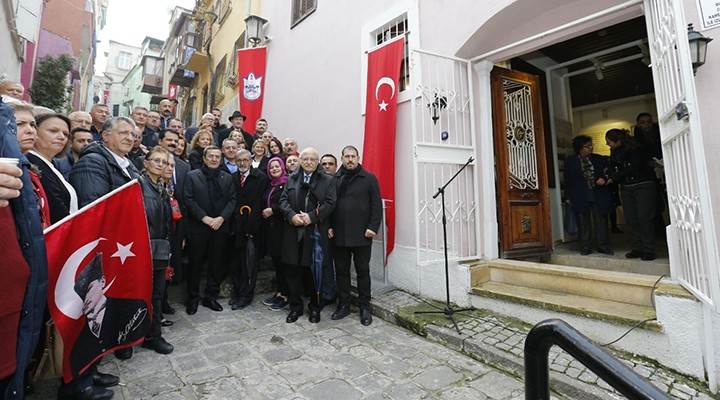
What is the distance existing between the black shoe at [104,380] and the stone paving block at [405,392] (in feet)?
6.44

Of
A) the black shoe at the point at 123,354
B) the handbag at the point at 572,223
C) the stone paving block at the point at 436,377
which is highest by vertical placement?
the handbag at the point at 572,223

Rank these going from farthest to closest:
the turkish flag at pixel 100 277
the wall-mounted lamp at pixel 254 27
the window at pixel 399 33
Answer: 1. the wall-mounted lamp at pixel 254 27
2. the window at pixel 399 33
3. the turkish flag at pixel 100 277

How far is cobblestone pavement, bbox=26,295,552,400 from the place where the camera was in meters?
2.47

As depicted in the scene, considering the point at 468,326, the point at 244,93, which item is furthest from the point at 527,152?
the point at 244,93

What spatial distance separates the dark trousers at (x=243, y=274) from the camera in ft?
14.6

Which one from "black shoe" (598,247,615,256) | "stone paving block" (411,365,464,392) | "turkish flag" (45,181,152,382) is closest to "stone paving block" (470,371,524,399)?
"stone paving block" (411,365,464,392)

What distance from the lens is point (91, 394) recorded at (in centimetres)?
225

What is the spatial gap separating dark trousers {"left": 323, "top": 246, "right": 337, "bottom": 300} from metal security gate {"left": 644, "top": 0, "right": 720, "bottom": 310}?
3.23 metres

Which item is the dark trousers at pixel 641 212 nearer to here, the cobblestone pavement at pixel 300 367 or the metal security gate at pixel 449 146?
the metal security gate at pixel 449 146

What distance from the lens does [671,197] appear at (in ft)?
9.15

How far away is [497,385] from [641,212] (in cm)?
309

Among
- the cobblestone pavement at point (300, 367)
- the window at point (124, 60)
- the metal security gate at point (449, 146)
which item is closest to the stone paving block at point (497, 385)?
the cobblestone pavement at point (300, 367)

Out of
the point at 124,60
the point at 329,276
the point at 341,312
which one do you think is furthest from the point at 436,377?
the point at 124,60

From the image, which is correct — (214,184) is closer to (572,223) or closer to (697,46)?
(697,46)
